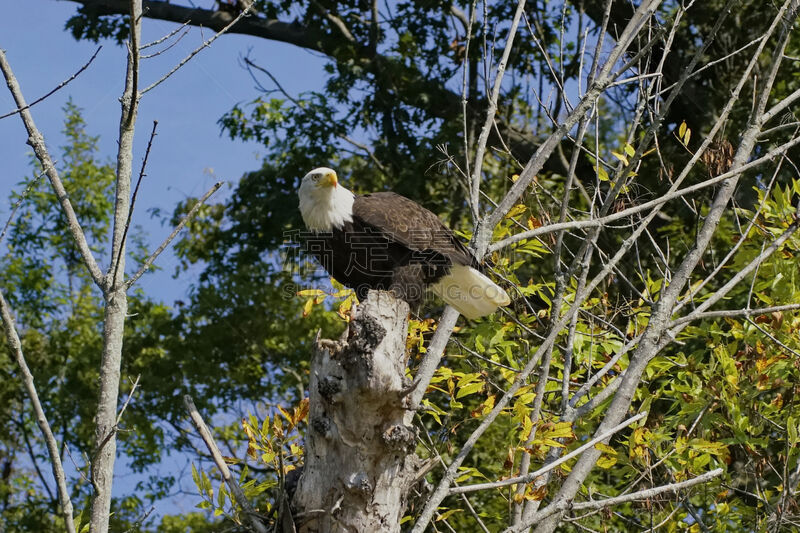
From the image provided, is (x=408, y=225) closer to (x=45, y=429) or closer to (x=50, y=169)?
(x=50, y=169)

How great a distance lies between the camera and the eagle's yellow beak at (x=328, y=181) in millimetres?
4500

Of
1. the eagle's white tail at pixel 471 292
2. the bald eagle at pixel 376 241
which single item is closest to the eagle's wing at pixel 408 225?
Answer: the bald eagle at pixel 376 241

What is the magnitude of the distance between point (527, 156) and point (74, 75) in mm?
6418

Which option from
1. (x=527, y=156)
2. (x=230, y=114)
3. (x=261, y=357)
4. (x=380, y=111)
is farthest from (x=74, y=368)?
(x=527, y=156)

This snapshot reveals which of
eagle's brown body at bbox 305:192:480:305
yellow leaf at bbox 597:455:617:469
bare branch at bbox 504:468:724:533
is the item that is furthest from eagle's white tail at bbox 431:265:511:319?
bare branch at bbox 504:468:724:533

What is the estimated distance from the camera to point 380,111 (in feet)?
32.1

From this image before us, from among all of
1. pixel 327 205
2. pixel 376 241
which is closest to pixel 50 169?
pixel 327 205

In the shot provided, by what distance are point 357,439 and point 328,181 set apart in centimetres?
218

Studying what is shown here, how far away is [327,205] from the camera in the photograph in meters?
4.47

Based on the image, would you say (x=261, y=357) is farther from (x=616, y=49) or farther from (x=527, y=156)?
(x=616, y=49)

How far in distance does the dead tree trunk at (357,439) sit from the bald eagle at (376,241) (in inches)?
66.7

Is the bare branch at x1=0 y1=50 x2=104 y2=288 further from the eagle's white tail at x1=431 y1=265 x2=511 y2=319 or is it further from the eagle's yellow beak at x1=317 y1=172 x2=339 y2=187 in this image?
the eagle's white tail at x1=431 y1=265 x2=511 y2=319

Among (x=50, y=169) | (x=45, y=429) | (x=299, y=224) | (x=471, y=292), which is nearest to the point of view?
(x=45, y=429)

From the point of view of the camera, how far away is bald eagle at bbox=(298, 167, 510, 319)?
175 inches
